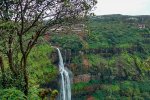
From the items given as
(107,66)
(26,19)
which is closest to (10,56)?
(26,19)

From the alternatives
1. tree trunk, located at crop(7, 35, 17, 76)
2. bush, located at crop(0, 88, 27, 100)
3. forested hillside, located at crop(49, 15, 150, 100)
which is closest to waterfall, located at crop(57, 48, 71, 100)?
forested hillside, located at crop(49, 15, 150, 100)

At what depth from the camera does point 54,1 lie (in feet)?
42.0

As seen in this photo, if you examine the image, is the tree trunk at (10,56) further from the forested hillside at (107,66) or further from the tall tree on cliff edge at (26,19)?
the forested hillside at (107,66)

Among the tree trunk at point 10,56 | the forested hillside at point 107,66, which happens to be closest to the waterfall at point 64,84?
the forested hillside at point 107,66

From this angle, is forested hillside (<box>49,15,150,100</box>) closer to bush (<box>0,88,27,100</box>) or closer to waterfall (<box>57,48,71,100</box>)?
waterfall (<box>57,48,71,100</box>)

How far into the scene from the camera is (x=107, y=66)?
7544cm

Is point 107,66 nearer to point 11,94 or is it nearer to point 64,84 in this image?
point 64,84

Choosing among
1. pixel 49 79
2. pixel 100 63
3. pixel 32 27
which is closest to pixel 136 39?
pixel 100 63

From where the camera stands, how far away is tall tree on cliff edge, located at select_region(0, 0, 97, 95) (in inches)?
476

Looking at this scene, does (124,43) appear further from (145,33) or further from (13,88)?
(13,88)

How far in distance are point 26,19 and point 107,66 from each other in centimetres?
6315

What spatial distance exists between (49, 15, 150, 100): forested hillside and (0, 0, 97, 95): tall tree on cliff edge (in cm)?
5206

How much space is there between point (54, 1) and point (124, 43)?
73257 mm

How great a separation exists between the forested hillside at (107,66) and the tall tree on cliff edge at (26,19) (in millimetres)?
52061
